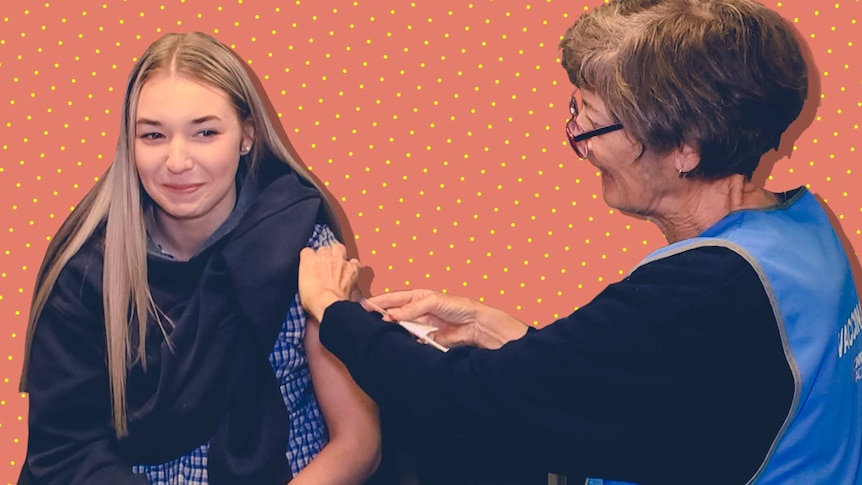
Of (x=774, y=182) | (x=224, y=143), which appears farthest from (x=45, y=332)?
(x=774, y=182)

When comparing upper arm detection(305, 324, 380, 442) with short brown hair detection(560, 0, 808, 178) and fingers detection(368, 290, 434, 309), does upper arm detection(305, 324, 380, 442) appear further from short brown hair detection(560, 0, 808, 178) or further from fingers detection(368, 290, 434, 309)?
short brown hair detection(560, 0, 808, 178)

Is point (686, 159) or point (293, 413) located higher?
point (686, 159)

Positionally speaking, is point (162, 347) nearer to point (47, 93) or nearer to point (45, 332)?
point (45, 332)

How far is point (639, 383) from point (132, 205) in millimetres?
927

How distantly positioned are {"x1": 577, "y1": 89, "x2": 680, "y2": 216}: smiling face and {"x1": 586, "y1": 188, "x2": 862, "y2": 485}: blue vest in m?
0.10

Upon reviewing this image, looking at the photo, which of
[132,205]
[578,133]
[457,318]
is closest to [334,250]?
[457,318]

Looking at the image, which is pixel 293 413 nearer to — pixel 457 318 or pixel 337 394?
pixel 337 394

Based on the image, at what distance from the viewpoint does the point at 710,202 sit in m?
1.62


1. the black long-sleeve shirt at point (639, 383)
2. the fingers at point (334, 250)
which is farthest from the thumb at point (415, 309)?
the black long-sleeve shirt at point (639, 383)

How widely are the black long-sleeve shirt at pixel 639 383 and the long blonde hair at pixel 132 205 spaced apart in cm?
52

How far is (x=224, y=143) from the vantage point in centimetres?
185

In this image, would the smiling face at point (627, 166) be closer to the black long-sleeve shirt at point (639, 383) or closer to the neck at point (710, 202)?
the neck at point (710, 202)

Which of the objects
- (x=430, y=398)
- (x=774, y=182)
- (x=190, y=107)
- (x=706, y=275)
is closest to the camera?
(x=706, y=275)

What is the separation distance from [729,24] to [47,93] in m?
1.30
